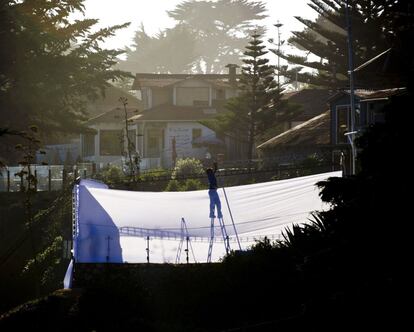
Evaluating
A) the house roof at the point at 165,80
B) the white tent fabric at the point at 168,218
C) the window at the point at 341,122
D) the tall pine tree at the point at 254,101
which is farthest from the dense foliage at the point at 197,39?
the white tent fabric at the point at 168,218

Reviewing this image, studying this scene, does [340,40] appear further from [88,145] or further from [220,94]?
[88,145]

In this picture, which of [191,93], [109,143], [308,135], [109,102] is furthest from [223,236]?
[109,102]

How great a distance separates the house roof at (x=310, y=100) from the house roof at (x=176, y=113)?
4.56 metres

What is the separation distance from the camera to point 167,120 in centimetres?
5141

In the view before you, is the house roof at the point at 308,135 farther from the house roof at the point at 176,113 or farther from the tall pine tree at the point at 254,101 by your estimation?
the house roof at the point at 176,113

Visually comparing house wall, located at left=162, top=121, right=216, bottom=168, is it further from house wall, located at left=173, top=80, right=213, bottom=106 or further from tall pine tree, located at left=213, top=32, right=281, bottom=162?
tall pine tree, located at left=213, top=32, right=281, bottom=162

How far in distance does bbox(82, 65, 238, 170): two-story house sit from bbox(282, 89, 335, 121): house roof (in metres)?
4.61

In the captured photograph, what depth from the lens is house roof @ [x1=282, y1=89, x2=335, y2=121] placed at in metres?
49.2

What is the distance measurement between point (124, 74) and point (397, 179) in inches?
1120

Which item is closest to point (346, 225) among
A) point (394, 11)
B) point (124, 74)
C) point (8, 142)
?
point (394, 11)

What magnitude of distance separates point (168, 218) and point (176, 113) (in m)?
33.7

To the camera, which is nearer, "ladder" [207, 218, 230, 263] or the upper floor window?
"ladder" [207, 218, 230, 263]

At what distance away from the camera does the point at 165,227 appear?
19156mm

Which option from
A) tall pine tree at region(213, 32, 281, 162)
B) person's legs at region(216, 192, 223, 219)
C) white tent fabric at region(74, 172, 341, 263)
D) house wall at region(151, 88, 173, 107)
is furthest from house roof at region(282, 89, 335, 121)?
person's legs at region(216, 192, 223, 219)
